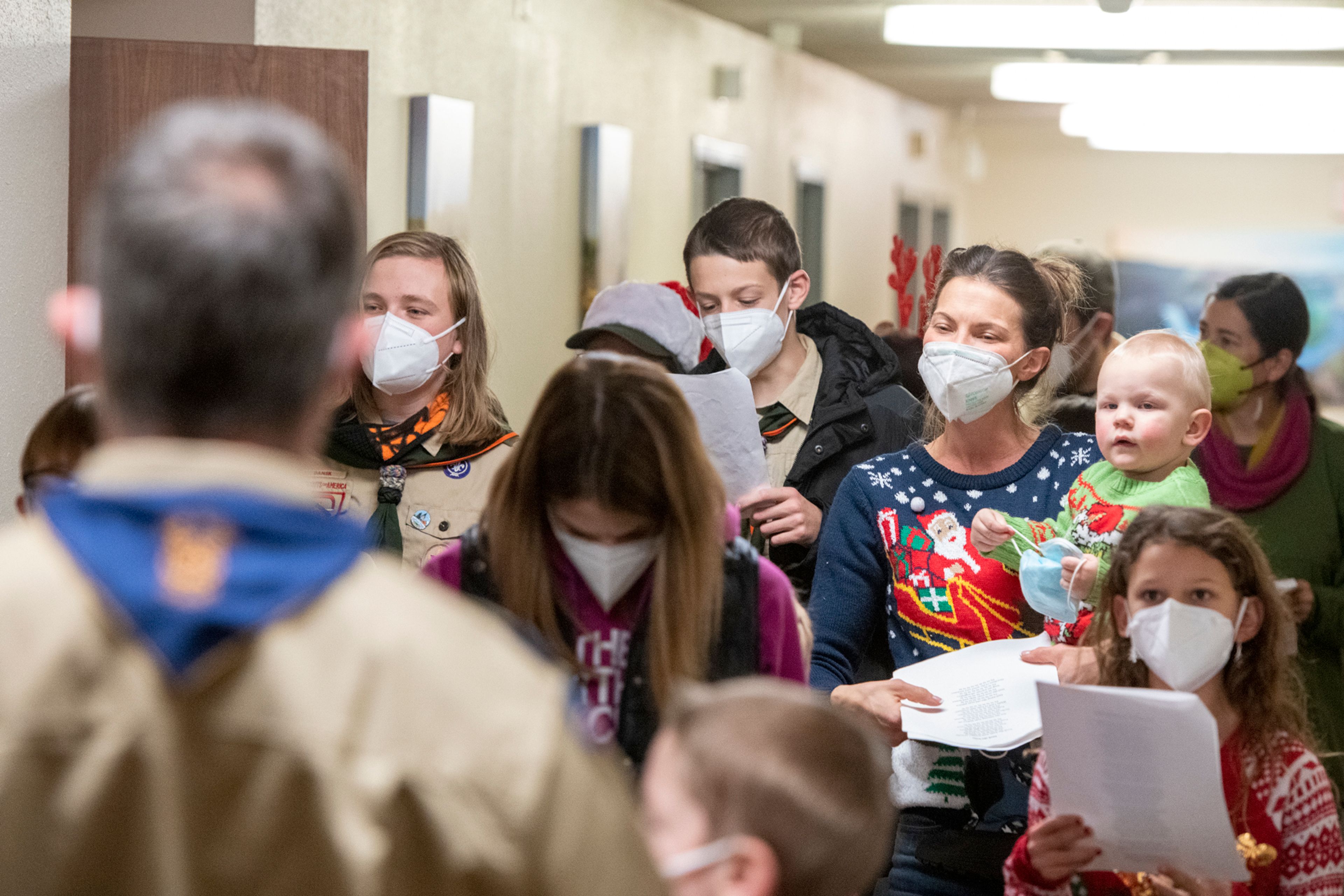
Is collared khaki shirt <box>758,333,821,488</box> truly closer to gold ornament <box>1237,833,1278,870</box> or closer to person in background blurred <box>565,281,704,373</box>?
person in background blurred <box>565,281,704,373</box>

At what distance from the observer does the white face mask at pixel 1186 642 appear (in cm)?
219

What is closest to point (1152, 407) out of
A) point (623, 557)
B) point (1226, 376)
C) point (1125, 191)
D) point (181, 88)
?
point (1226, 376)

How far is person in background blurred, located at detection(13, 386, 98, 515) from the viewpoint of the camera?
1955 mm

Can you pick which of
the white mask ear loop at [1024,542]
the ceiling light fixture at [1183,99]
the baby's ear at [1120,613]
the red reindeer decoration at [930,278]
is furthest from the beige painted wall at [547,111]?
the baby's ear at [1120,613]

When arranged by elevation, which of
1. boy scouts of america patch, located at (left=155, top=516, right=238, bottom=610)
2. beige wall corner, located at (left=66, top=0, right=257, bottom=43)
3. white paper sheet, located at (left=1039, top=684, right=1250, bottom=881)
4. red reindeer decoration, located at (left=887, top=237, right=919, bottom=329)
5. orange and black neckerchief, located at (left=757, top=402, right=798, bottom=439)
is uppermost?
beige wall corner, located at (left=66, top=0, right=257, bottom=43)

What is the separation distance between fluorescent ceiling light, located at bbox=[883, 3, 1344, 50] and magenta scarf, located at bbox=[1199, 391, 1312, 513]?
4.34m

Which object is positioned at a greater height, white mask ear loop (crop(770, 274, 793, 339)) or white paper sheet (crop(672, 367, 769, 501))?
white mask ear loop (crop(770, 274, 793, 339))

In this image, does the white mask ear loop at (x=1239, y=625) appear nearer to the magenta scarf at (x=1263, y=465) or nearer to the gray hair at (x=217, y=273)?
the magenta scarf at (x=1263, y=465)

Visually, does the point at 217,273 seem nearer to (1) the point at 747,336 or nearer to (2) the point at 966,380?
(2) the point at 966,380

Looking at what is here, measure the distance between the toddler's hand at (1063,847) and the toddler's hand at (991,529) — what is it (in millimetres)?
544

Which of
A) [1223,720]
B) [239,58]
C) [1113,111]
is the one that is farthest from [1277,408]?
[1113,111]

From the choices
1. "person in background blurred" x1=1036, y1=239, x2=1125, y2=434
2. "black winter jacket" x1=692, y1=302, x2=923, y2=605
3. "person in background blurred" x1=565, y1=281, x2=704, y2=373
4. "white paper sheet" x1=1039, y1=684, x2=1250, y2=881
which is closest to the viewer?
"white paper sheet" x1=1039, y1=684, x2=1250, y2=881

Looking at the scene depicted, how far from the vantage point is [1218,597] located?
224 centimetres

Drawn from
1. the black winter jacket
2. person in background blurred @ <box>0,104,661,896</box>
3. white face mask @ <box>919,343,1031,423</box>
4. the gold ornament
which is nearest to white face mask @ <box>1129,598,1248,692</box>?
the gold ornament
